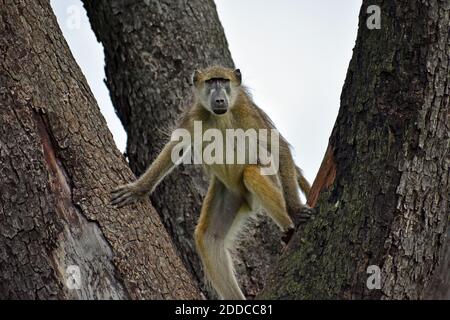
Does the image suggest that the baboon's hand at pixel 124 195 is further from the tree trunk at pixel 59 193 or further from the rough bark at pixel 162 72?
the rough bark at pixel 162 72

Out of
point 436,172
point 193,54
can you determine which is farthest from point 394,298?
point 193,54

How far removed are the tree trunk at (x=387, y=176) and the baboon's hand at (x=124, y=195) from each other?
1255 millimetres

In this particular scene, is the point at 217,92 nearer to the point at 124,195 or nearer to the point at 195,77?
the point at 195,77

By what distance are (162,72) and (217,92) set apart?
96cm

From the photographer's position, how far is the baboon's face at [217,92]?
8.69m

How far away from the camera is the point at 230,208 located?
860cm

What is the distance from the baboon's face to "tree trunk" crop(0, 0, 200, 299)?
196 cm

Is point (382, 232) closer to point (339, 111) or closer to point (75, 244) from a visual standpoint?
point (339, 111)

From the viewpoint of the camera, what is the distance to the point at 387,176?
598 cm

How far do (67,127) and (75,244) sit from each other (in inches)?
35.9

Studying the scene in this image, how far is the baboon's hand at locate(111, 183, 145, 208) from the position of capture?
6578 mm

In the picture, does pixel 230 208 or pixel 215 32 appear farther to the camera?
pixel 215 32

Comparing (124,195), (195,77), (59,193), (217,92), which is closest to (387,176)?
(124,195)
